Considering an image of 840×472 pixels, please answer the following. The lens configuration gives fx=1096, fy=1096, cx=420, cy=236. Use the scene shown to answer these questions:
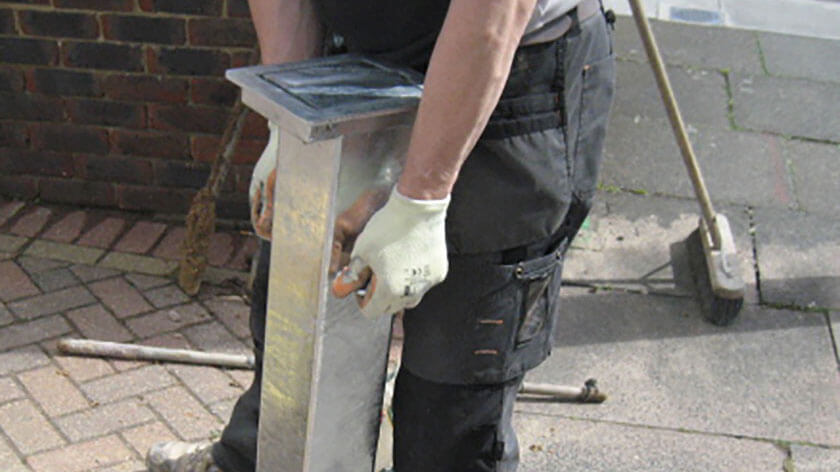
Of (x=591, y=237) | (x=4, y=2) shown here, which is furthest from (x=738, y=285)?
(x=4, y=2)

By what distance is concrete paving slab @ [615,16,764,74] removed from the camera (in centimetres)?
566

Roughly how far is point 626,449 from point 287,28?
171 centimetres

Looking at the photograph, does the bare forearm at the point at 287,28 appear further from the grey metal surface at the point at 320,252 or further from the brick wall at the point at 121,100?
the brick wall at the point at 121,100

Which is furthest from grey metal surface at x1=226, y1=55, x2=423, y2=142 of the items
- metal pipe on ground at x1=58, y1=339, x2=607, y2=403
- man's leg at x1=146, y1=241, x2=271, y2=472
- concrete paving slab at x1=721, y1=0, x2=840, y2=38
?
concrete paving slab at x1=721, y1=0, x2=840, y2=38

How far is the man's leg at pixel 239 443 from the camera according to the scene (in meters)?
2.47

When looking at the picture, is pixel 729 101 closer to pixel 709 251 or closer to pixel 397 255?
pixel 709 251

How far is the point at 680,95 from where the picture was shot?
530cm

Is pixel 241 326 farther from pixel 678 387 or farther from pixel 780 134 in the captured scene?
pixel 780 134

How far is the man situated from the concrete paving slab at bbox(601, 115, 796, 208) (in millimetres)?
2360

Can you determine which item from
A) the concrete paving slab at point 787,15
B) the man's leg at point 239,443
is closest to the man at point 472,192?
the man's leg at point 239,443

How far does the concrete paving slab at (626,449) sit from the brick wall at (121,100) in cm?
151

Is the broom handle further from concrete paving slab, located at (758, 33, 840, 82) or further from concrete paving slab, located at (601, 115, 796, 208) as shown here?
concrete paving slab, located at (758, 33, 840, 82)

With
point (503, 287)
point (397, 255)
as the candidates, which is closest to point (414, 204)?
point (397, 255)

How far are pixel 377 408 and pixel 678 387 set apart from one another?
1543mm
